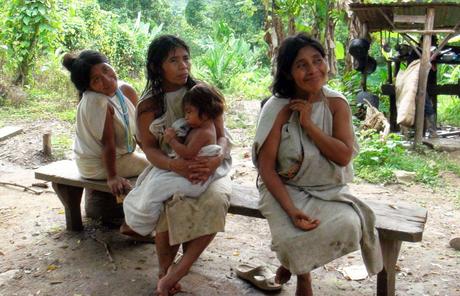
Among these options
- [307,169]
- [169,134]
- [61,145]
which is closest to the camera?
[307,169]

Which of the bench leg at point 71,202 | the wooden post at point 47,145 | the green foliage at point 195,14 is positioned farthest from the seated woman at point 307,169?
the green foliage at point 195,14

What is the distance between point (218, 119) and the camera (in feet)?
9.01

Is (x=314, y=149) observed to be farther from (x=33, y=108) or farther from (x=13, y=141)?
(x=33, y=108)

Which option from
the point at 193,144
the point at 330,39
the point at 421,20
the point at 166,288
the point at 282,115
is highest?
the point at 421,20

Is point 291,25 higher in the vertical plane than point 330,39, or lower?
higher

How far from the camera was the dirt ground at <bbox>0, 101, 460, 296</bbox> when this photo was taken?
282 centimetres

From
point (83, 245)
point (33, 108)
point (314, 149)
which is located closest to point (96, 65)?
point (83, 245)

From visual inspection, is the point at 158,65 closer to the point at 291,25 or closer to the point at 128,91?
the point at 128,91

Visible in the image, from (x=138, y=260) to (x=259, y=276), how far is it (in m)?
0.82

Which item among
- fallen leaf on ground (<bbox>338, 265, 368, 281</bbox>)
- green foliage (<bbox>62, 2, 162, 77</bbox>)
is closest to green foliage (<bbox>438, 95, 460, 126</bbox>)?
fallen leaf on ground (<bbox>338, 265, 368, 281</bbox>)

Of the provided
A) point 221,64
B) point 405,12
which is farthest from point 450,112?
point 221,64

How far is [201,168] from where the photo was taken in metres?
2.57

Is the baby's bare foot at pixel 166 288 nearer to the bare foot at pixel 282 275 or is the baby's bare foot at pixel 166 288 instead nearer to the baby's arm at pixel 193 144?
the bare foot at pixel 282 275

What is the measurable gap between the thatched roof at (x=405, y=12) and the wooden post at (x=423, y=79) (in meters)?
0.20
